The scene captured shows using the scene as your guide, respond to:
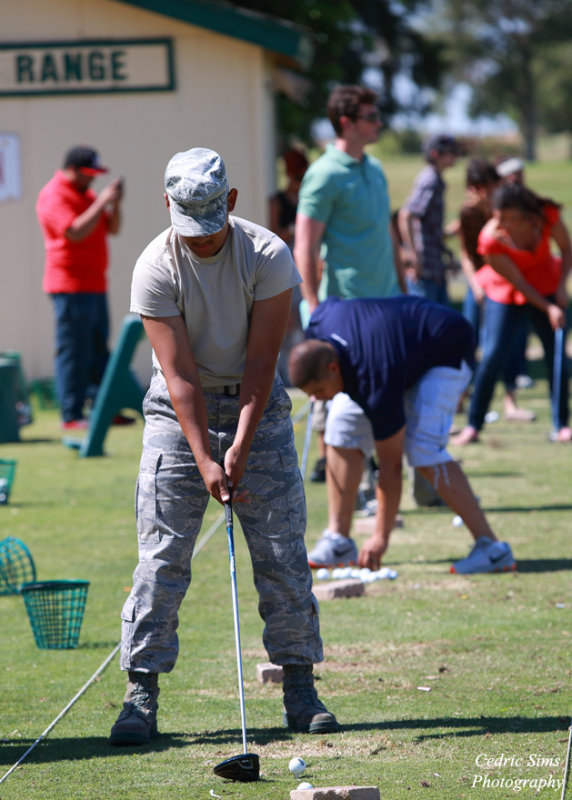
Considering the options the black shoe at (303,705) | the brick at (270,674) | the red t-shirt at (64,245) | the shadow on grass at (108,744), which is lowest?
the brick at (270,674)

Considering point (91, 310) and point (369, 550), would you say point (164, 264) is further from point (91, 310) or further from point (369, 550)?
point (91, 310)

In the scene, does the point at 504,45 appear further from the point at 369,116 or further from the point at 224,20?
the point at 369,116

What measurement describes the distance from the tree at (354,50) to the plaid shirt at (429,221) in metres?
5.68

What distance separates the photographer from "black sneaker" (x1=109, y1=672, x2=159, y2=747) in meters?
4.23

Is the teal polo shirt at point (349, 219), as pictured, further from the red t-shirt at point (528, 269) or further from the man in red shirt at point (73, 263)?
the man in red shirt at point (73, 263)

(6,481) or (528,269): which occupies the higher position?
(528,269)

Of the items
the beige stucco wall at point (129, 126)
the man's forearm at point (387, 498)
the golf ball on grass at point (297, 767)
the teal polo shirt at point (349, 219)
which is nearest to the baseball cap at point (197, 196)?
the golf ball on grass at point (297, 767)

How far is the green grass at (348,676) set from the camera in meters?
3.95

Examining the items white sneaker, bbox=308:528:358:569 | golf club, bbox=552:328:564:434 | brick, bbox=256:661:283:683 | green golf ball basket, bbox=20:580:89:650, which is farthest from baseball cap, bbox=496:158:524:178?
brick, bbox=256:661:283:683

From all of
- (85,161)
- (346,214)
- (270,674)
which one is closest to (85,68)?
(85,161)

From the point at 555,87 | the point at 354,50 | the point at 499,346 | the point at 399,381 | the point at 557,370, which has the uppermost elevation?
the point at 555,87

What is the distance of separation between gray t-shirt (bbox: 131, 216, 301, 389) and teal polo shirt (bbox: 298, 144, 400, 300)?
301 cm

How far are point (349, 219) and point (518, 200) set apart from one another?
2.41 meters

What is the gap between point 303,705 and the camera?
4.36 metres
